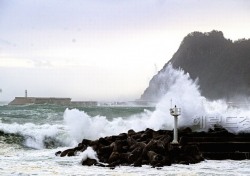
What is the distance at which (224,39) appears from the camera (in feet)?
391

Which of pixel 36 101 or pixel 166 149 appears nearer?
pixel 166 149

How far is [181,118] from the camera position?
15484 mm

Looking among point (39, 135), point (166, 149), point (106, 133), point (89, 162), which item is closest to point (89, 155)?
point (89, 162)

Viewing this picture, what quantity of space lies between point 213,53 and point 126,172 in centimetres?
10658

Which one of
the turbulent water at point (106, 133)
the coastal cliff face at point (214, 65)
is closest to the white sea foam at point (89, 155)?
the turbulent water at point (106, 133)

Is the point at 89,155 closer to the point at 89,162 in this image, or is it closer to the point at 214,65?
the point at 89,162

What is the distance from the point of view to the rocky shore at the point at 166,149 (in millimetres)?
10789

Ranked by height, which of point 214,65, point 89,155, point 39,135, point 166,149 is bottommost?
point 39,135

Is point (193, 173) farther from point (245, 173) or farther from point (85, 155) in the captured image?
point (85, 155)

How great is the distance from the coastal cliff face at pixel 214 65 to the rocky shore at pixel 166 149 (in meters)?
87.6

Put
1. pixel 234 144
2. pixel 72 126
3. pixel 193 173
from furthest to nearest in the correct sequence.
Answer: pixel 72 126, pixel 234 144, pixel 193 173

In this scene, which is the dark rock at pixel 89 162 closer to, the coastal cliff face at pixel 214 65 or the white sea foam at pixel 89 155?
the white sea foam at pixel 89 155

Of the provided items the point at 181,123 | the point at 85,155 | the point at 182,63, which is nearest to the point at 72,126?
the point at 181,123

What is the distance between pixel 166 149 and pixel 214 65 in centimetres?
10214
